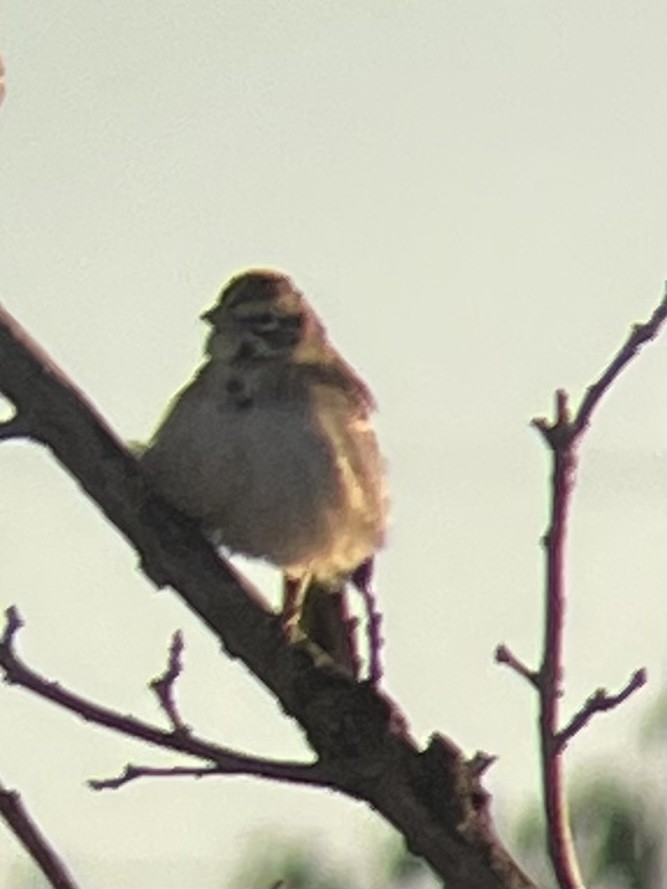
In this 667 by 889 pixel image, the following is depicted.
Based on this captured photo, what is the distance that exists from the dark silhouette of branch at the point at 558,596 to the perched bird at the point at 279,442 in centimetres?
169

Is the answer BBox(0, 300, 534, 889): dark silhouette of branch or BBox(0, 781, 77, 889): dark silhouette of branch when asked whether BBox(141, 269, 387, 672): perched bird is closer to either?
BBox(0, 300, 534, 889): dark silhouette of branch

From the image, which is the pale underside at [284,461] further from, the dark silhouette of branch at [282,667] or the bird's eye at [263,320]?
the dark silhouette of branch at [282,667]

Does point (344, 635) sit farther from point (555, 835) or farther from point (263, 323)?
point (263, 323)

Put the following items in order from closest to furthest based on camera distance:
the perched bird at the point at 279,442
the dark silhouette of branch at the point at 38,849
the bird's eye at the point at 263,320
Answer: the dark silhouette of branch at the point at 38,849 → the perched bird at the point at 279,442 → the bird's eye at the point at 263,320

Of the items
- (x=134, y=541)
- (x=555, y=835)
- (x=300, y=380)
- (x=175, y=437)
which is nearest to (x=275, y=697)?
(x=134, y=541)

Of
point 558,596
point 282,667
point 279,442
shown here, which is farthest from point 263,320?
point 558,596

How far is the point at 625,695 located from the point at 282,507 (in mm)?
1945

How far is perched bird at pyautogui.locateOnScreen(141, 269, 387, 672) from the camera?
4688mm

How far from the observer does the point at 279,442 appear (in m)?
4.84

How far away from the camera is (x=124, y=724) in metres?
2.84

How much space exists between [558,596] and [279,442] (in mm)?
2144

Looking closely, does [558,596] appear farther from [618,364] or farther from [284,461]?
[284,461]

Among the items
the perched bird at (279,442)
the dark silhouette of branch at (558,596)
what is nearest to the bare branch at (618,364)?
the dark silhouette of branch at (558,596)

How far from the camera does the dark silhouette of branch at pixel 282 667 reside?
2965 mm
